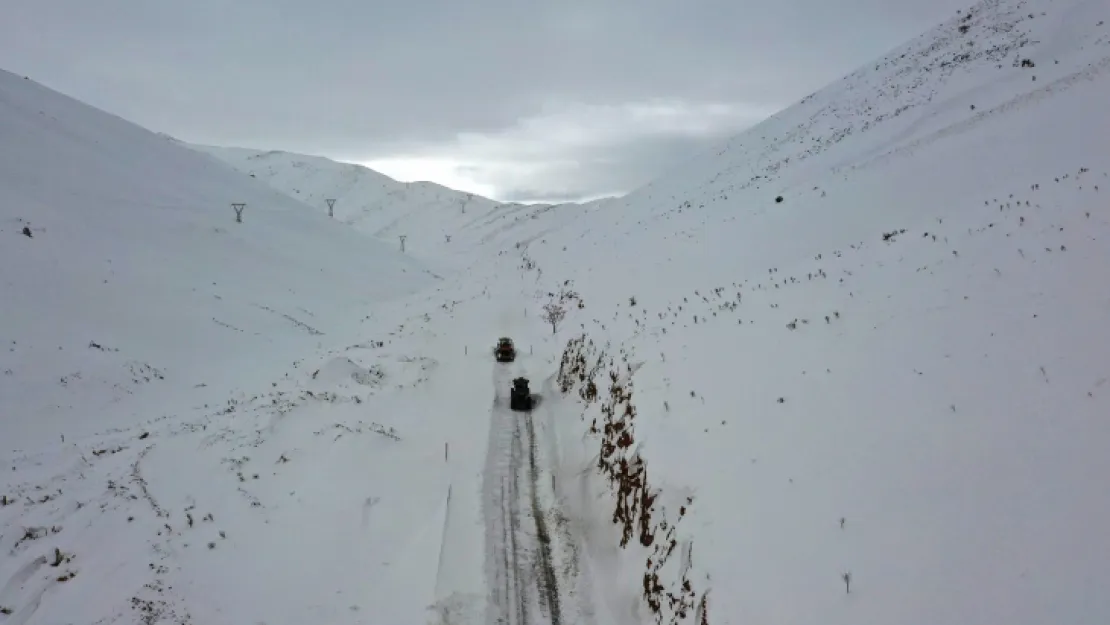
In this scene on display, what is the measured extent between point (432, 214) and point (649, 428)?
16083cm

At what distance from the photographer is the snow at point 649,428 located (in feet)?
26.0

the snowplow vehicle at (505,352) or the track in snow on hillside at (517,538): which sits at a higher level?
the snowplow vehicle at (505,352)

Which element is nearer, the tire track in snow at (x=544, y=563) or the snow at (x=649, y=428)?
the snow at (x=649, y=428)

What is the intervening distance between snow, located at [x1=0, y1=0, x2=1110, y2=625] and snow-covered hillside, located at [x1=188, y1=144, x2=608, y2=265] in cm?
8378

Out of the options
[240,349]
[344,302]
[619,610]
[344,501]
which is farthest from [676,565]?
[344,302]

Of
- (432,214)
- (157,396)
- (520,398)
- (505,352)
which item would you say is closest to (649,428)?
(520,398)

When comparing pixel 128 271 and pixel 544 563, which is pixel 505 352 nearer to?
pixel 544 563

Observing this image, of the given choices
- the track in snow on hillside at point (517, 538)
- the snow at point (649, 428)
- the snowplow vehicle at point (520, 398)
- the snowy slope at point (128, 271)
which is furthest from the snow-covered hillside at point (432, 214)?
the track in snow on hillside at point (517, 538)

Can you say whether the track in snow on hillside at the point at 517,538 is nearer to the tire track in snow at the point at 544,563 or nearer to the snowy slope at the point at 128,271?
the tire track in snow at the point at 544,563

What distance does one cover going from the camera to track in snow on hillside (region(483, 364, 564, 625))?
33.3ft

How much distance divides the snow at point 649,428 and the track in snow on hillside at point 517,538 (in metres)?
0.08

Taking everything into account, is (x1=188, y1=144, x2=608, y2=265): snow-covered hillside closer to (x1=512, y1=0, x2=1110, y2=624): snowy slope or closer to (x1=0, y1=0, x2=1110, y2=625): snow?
(x1=0, y1=0, x2=1110, y2=625): snow

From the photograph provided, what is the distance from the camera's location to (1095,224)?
12.3 m

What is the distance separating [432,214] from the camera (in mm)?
167250
